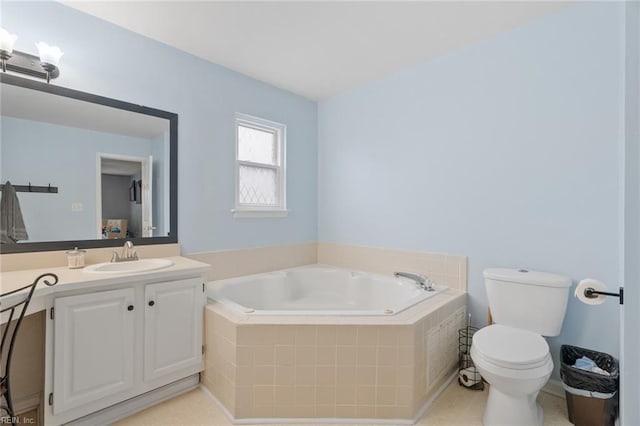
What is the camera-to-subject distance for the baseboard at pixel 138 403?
162 centimetres

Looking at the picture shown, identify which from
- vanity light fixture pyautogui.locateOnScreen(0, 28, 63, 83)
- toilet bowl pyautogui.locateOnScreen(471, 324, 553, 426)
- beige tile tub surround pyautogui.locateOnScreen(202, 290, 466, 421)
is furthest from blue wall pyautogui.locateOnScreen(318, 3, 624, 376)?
vanity light fixture pyautogui.locateOnScreen(0, 28, 63, 83)

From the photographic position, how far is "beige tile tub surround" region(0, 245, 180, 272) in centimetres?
169

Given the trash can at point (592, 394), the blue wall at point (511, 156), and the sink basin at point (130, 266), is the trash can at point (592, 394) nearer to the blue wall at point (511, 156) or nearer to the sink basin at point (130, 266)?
the blue wall at point (511, 156)

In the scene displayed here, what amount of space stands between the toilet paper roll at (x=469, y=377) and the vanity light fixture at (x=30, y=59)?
10.5 feet

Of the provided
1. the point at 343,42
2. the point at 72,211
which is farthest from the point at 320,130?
the point at 72,211

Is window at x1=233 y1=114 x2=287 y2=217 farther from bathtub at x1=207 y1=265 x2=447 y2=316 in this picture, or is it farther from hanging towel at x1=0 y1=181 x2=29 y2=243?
hanging towel at x1=0 y1=181 x2=29 y2=243

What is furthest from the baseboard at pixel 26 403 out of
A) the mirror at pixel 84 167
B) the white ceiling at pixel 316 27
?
the white ceiling at pixel 316 27

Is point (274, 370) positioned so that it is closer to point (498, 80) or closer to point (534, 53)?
point (498, 80)

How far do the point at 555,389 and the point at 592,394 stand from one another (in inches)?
15.4

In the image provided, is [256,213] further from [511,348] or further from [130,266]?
[511,348]

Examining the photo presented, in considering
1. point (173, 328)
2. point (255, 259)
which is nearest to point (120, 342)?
point (173, 328)

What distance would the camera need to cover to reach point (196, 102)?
2438 millimetres

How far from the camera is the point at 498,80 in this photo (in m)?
2.18

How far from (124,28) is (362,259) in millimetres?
2624
